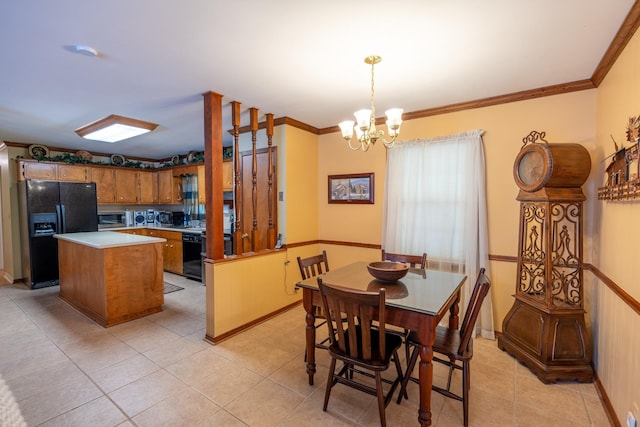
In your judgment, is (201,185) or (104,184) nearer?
(201,185)

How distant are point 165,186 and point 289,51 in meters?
5.26

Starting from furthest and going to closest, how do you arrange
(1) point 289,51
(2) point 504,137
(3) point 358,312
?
(2) point 504,137 < (1) point 289,51 < (3) point 358,312

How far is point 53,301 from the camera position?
13.7 ft

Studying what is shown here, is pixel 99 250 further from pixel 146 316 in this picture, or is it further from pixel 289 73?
pixel 289 73

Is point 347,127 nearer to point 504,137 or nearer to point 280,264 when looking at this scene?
point 504,137

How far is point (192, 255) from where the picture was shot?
5199 mm

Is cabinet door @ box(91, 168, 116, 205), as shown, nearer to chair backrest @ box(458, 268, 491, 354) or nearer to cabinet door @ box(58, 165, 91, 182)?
cabinet door @ box(58, 165, 91, 182)

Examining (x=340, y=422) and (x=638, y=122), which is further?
(x=340, y=422)

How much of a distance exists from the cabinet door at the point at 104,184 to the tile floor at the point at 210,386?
3.12 m

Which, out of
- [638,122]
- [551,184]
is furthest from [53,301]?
[638,122]

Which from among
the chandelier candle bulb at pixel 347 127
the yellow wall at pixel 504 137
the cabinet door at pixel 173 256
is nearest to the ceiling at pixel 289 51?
the yellow wall at pixel 504 137

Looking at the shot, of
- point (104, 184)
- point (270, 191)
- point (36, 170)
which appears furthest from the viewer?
point (104, 184)

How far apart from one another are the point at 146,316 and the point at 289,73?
10.9ft

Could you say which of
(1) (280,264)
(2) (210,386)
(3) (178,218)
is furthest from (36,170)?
(2) (210,386)
